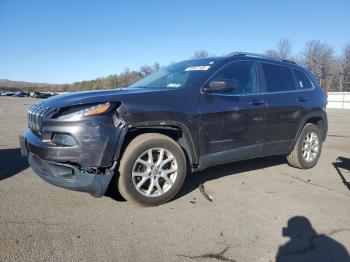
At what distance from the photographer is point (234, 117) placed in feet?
15.8

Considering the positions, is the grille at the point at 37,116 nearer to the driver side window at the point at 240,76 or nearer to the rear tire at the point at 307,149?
the driver side window at the point at 240,76

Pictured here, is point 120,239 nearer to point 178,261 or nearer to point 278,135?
point 178,261

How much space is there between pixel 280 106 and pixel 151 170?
248 cm

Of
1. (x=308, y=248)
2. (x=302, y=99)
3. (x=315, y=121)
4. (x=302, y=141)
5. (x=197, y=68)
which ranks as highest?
(x=197, y=68)

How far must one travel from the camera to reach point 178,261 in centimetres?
297

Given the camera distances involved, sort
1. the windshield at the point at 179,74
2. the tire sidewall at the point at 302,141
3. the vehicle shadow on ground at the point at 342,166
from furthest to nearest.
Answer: the tire sidewall at the point at 302,141 → the vehicle shadow on ground at the point at 342,166 → the windshield at the point at 179,74

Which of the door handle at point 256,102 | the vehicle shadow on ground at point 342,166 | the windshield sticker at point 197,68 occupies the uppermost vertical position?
the windshield sticker at point 197,68

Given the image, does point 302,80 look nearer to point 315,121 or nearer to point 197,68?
point 315,121

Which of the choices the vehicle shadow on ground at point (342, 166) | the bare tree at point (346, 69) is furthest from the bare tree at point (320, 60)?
the vehicle shadow on ground at point (342, 166)

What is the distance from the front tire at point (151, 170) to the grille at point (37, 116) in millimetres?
968

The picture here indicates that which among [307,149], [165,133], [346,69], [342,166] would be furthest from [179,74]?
[346,69]

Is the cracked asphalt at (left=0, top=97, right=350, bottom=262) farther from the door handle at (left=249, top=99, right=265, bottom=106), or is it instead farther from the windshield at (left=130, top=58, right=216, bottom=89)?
the windshield at (left=130, top=58, right=216, bottom=89)

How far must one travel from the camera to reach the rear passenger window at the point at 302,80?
619cm

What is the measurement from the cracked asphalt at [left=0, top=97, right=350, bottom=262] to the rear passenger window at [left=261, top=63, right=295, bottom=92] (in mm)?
1460
